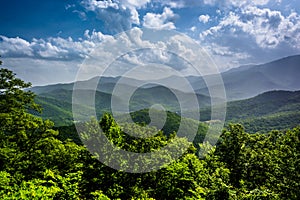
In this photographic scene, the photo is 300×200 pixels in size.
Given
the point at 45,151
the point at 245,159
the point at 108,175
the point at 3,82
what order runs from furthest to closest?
the point at 245,159
the point at 3,82
the point at 45,151
the point at 108,175

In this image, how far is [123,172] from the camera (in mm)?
16891

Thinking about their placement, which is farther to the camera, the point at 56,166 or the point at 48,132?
the point at 48,132

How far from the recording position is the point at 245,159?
93.7 ft

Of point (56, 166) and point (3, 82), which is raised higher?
point (3, 82)

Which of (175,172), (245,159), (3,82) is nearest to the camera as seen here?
(175,172)

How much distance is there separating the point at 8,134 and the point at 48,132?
377 cm

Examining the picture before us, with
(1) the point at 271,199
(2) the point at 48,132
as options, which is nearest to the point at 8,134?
(2) the point at 48,132

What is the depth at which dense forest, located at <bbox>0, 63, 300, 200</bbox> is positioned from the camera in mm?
13547

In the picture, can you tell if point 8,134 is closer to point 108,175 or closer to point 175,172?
point 108,175

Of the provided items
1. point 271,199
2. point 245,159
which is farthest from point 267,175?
point 271,199

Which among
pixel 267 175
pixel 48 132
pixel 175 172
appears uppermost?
pixel 48 132

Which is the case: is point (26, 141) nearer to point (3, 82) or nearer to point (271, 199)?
point (3, 82)

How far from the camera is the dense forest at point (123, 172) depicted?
44.4 feet

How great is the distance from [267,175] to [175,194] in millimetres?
13067
